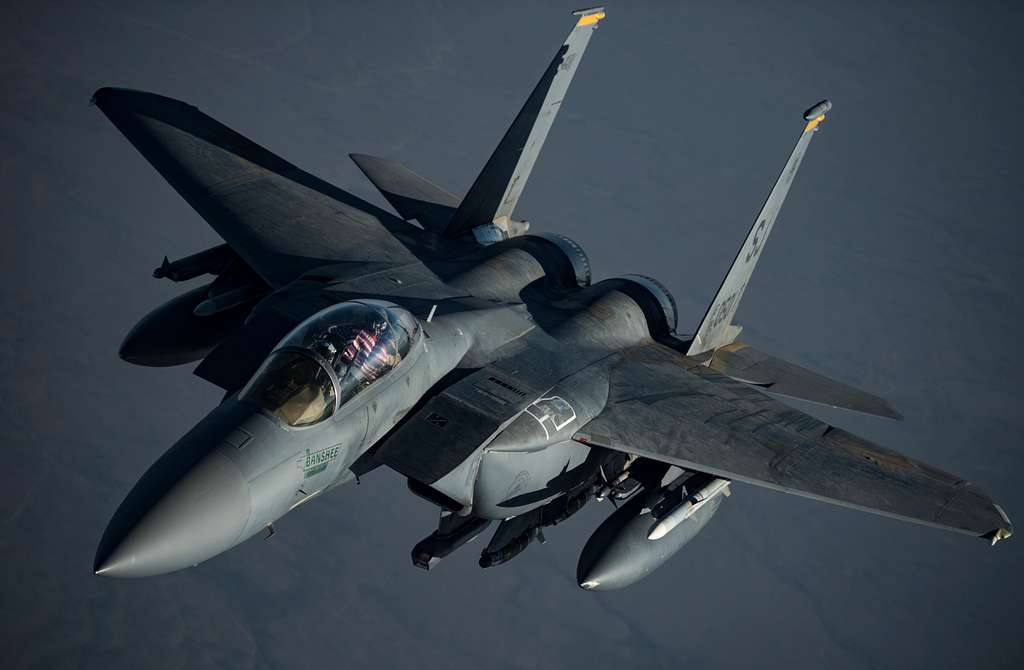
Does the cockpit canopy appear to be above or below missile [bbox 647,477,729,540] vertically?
above

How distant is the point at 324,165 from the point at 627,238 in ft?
39.2

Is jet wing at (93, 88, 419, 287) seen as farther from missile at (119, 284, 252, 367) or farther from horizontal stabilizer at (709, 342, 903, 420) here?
horizontal stabilizer at (709, 342, 903, 420)

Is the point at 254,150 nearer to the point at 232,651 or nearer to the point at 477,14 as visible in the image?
the point at 232,651

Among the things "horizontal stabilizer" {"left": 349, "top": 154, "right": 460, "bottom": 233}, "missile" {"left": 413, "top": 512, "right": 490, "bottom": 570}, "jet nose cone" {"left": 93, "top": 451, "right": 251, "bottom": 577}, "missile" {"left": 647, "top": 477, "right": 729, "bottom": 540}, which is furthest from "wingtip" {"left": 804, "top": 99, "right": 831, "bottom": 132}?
"jet nose cone" {"left": 93, "top": 451, "right": 251, "bottom": 577}

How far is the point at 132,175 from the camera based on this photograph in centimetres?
3447

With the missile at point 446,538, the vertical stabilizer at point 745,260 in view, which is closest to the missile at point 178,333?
the missile at point 446,538

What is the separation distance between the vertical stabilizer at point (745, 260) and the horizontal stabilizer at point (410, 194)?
201 inches

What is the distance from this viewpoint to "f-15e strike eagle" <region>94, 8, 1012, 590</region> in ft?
31.8

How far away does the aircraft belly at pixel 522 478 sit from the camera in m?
11.4

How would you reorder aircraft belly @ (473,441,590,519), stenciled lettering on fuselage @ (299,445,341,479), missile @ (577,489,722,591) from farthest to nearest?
missile @ (577,489,722,591), aircraft belly @ (473,441,590,519), stenciled lettering on fuselage @ (299,445,341,479)

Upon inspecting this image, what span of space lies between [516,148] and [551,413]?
6183mm

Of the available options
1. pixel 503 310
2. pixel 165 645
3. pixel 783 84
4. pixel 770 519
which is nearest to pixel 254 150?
pixel 503 310

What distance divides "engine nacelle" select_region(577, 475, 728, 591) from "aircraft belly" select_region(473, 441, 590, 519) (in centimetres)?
97

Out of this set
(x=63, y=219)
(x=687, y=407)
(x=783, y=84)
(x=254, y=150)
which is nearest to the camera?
(x=687, y=407)
